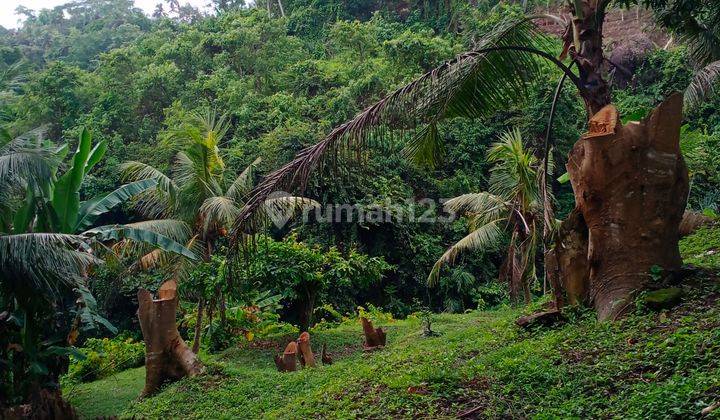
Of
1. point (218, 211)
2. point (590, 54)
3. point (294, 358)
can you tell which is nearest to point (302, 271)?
point (218, 211)

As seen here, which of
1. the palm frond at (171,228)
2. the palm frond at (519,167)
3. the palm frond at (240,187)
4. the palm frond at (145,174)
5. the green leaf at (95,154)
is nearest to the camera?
the green leaf at (95,154)

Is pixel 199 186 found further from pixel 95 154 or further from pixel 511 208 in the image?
pixel 511 208

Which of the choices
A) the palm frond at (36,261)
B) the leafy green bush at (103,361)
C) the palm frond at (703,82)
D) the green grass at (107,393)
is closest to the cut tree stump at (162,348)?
the green grass at (107,393)

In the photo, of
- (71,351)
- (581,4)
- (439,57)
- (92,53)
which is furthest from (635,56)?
(92,53)

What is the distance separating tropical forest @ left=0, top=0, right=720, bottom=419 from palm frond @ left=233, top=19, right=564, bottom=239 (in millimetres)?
26

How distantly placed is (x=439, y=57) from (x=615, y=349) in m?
21.5

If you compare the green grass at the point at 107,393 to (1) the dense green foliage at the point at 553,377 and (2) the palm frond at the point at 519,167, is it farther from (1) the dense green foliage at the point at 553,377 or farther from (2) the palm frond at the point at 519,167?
(2) the palm frond at the point at 519,167

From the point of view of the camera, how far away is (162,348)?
1092 cm

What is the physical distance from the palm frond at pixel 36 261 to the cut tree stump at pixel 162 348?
2.00 m

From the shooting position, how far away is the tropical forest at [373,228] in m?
6.34

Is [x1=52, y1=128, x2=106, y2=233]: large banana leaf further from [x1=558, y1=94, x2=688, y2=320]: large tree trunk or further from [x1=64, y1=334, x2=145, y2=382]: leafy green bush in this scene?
[x1=558, y1=94, x2=688, y2=320]: large tree trunk

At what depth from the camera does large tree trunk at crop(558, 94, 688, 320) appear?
21.8 feet

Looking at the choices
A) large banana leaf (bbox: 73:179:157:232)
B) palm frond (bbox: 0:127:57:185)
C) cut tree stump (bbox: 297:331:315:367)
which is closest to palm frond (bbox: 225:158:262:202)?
large banana leaf (bbox: 73:179:157:232)

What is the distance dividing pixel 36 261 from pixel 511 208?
10.0 metres
